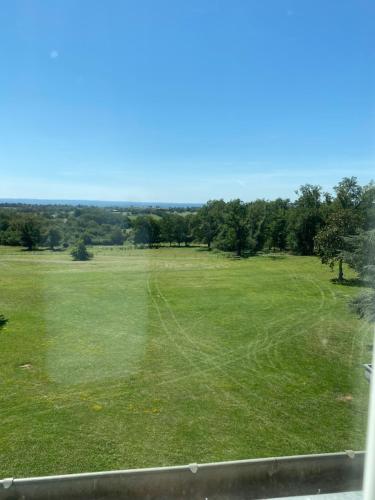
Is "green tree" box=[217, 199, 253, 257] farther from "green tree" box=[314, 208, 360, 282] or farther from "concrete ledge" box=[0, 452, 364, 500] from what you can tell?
"concrete ledge" box=[0, 452, 364, 500]

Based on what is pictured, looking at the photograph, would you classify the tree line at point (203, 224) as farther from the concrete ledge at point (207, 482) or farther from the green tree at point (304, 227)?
the concrete ledge at point (207, 482)

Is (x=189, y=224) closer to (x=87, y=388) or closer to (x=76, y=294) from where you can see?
(x=76, y=294)

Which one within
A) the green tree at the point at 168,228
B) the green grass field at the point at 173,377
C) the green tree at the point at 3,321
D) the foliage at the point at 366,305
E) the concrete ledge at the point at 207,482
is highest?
the green tree at the point at 168,228

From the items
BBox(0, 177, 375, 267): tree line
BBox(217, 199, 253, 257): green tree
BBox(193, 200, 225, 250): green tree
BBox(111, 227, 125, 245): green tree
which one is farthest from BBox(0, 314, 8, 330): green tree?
BBox(193, 200, 225, 250): green tree

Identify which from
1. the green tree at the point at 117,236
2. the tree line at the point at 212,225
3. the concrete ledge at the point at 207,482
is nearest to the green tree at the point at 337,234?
the tree line at the point at 212,225

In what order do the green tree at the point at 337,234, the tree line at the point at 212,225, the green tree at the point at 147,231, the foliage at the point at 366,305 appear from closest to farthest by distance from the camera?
the foliage at the point at 366,305 → the green tree at the point at 337,234 → the tree line at the point at 212,225 → the green tree at the point at 147,231

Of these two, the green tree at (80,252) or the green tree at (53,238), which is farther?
the green tree at (53,238)

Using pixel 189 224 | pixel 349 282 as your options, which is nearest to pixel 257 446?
pixel 349 282
